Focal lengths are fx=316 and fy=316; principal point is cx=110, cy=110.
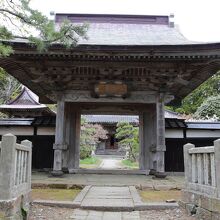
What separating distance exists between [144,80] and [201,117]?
43.1ft

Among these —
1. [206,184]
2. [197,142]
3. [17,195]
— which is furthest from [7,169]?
[197,142]

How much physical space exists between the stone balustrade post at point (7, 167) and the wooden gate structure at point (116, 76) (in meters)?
5.24

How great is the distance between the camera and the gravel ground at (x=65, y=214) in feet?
18.6

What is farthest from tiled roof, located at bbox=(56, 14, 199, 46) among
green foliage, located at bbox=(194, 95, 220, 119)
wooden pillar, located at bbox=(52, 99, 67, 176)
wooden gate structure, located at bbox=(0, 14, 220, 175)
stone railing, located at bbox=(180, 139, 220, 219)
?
green foliage, located at bbox=(194, 95, 220, 119)

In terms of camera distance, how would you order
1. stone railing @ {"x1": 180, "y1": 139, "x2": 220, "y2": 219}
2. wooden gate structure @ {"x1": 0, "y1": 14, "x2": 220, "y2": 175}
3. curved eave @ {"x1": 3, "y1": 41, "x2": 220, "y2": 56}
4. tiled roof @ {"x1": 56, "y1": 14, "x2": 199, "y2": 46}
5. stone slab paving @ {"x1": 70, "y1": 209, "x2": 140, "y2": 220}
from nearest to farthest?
1. stone railing @ {"x1": 180, "y1": 139, "x2": 220, "y2": 219}
2. stone slab paving @ {"x1": 70, "y1": 209, "x2": 140, "y2": 220}
3. curved eave @ {"x1": 3, "y1": 41, "x2": 220, "y2": 56}
4. wooden gate structure @ {"x1": 0, "y1": 14, "x2": 220, "y2": 175}
5. tiled roof @ {"x1": 56, "y1": 14, "x2": 199, "y2": 46}

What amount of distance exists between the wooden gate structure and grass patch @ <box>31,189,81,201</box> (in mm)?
2216

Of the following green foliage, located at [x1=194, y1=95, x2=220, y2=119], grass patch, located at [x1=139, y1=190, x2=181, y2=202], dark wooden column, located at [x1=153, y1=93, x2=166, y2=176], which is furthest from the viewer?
green foliage, located at [x1=194, y1=95, x2=220, y2=119]

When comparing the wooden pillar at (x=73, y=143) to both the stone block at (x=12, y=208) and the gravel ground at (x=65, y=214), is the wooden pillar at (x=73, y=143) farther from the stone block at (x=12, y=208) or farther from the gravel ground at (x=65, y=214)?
the stone block at (x=12, y=208)

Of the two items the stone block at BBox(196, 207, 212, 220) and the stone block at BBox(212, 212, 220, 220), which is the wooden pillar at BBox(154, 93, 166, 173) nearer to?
the stone block at BBox(196, 207, 212, 220)

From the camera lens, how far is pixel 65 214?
19.1 feet

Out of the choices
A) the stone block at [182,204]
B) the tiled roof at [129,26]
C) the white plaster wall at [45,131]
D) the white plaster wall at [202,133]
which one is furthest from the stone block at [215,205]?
the tiled roof at [129,26]

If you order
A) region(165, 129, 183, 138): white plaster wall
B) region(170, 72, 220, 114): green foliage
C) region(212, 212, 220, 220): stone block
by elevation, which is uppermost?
region(170, 72, 220, 114): green foliage

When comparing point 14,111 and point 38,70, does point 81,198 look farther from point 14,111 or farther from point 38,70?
point 14,111

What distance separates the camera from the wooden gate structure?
9.56 metres
